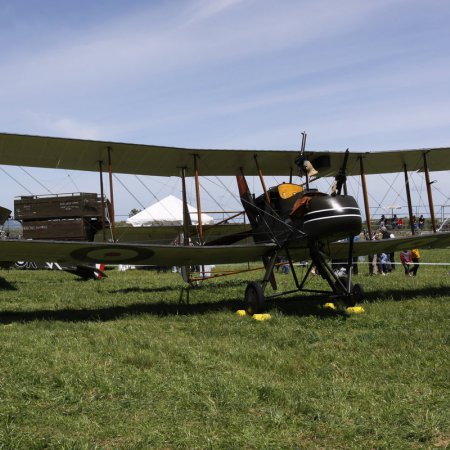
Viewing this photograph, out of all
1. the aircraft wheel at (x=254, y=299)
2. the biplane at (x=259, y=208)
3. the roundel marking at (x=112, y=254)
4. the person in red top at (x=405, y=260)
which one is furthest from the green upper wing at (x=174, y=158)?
the person in red top at (x=405, y=260)

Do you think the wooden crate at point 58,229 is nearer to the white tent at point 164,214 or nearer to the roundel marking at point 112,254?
the white tent at point 164,214

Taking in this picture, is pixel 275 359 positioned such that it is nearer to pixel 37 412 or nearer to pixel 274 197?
pixel 37 412

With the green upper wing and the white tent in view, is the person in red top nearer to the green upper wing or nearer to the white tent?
the green upper wing

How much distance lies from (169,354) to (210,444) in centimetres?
238

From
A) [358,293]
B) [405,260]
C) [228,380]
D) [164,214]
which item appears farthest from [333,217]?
[164,214]

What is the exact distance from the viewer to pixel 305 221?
7613 mm

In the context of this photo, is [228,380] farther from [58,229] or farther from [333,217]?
[58,229]

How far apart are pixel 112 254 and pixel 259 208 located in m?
2.79

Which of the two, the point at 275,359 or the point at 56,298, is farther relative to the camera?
the point at 56,298

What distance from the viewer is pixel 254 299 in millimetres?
7930

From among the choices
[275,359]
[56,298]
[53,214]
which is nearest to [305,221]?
[275,359]

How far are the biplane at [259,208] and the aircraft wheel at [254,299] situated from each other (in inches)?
0.6

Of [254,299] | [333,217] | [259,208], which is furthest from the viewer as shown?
[259,208]

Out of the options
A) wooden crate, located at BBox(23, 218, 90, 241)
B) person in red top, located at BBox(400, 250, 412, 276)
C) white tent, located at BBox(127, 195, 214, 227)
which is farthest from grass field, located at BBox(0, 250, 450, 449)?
white tent, located at BBox(127, 195, 214, 227)
